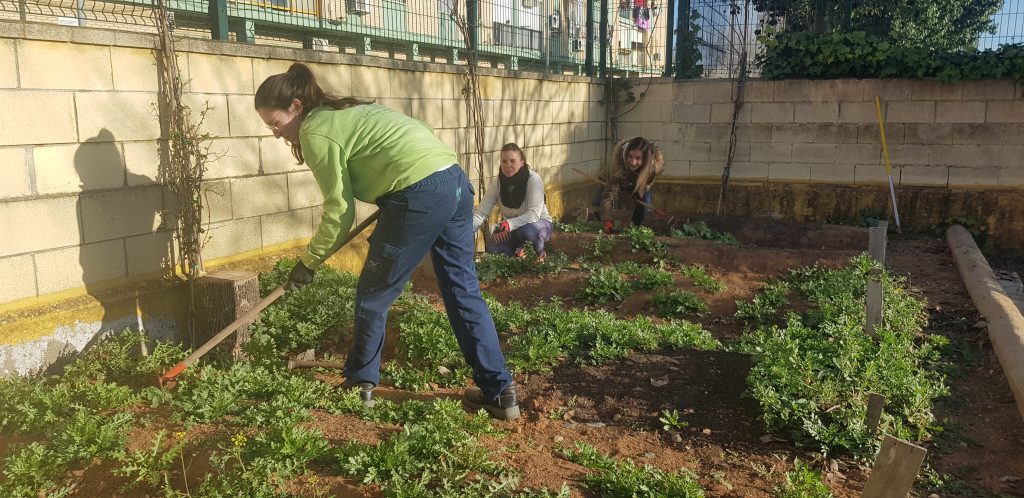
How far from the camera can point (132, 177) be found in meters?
4.32

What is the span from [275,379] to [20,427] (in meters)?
1.11

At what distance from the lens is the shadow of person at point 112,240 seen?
408 centimetres

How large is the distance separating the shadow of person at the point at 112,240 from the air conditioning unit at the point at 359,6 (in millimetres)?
2598

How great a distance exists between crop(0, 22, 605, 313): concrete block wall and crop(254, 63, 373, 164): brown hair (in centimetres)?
140

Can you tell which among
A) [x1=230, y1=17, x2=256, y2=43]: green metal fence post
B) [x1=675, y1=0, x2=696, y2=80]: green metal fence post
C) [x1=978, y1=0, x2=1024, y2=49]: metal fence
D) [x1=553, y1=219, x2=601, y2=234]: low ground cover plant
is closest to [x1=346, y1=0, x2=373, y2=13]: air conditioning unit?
[x1=230, y1=17, x2=256, y2=43]: green metal fence post

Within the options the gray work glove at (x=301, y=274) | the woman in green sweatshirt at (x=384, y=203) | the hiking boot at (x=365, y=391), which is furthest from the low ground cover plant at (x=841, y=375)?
the gray work glove at (x=301, y=274)

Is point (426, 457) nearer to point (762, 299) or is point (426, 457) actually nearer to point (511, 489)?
point (511, 489)

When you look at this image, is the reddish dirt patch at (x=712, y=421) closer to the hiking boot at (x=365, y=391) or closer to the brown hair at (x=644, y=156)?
the hiking boot at (x=365, y=391)

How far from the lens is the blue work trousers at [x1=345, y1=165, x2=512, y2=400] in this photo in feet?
10.6

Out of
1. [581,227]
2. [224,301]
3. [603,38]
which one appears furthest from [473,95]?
[224,301]

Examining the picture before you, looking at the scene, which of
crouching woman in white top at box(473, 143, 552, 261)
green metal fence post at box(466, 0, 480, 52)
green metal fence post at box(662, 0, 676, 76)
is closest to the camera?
crouching woman in white top at box(473, 143, 552, 261)

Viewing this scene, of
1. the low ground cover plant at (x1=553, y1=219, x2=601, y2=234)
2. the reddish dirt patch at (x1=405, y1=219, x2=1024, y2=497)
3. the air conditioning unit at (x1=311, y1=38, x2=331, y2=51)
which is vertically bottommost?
the reddish dirt patch at (x1=405, y1=219, x2=1024, y2=497)

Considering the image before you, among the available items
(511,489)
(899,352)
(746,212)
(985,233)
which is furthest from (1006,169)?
(511,489)

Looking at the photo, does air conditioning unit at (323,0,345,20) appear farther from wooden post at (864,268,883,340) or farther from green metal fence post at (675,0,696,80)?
green metal fence post at (675,0,696,80)
